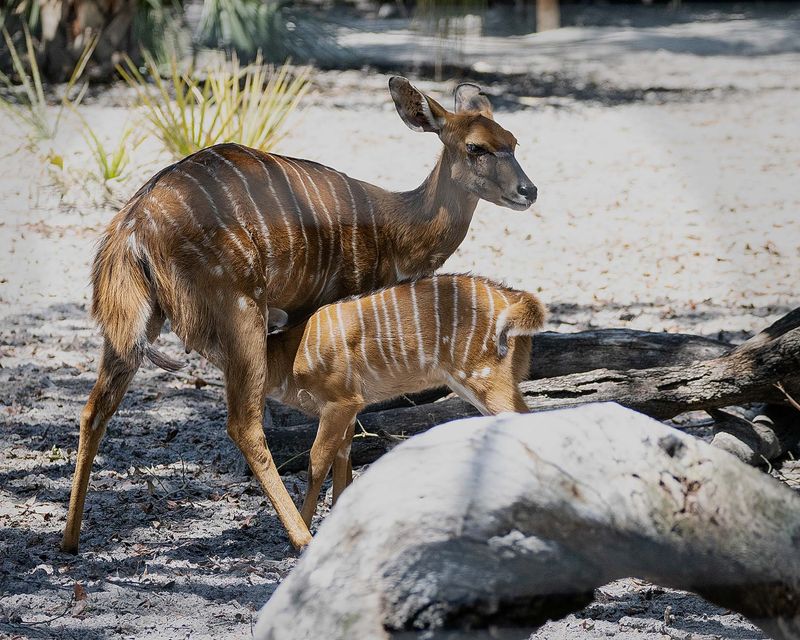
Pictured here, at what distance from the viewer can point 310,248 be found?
135 inches

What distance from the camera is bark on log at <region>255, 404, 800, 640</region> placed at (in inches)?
72.9

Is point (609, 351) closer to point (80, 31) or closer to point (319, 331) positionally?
point (319, 331)

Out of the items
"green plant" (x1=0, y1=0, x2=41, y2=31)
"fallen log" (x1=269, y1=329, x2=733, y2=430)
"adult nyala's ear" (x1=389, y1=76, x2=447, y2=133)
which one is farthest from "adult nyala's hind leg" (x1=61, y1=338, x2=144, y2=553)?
"green plant" (x1=0, y1=0, x2=41, y2=31)

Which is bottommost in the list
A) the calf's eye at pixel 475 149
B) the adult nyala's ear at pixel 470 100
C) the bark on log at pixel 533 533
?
→ the bark on log at pixel 533 533

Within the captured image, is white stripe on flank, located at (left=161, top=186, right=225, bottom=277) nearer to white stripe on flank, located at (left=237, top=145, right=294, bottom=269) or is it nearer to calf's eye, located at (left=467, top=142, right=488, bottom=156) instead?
white stripe on flank, located at (left=237, top=145, right=294, bottom=269)

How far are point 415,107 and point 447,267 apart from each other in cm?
245

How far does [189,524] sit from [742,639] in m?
1.66

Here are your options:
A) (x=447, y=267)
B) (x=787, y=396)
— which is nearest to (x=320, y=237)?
(x=787, y=396)

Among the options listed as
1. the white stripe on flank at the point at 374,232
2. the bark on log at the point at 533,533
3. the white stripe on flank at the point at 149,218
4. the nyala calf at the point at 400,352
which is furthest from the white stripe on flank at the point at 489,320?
the bark on log at the point at 533,533

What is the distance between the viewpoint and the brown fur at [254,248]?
10.2 ft

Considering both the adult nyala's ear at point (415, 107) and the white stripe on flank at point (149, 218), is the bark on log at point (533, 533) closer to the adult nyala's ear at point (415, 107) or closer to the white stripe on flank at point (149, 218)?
the white stripe on flank at point (149, 218)

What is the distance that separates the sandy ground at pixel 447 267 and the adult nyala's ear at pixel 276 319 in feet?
1.81

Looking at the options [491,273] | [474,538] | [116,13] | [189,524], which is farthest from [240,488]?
[116,13]

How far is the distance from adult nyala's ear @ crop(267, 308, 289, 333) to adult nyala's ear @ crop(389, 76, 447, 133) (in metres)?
0.72
